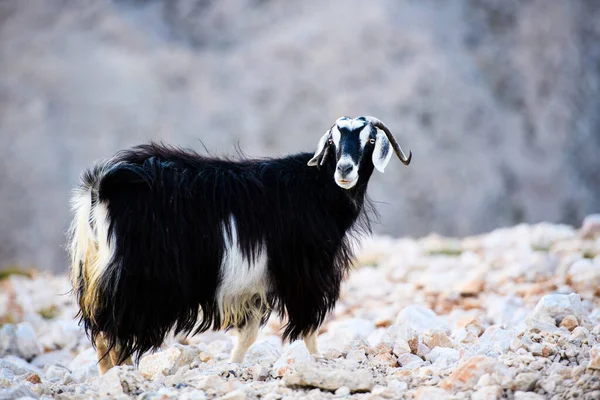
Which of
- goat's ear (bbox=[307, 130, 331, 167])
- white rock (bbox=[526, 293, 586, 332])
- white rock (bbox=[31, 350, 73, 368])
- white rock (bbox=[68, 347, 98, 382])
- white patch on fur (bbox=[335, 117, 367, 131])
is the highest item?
white patch on fur (bbox=[335, 117, 367, 131])

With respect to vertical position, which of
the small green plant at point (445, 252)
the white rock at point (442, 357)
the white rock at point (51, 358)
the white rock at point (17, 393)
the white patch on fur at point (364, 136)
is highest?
the white patch on fur at point (364, 136)

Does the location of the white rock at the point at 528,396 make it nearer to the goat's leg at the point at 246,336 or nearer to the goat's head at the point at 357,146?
the goat's head at the point at 357,146

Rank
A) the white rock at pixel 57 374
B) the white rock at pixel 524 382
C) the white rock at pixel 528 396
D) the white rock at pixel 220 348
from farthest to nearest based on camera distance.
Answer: the white rock at pixel 220 348 < the white rock at pixel 57 374 < the white rock at pixel 524 382 < the white rock at pixel 528 396

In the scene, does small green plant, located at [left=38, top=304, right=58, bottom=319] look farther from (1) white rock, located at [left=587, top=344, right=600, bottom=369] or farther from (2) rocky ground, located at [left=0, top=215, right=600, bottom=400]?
(1) white rock, located at [left=587, top=344, right=600, bottom=369]

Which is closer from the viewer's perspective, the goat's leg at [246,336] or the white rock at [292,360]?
the white rock at [292,360]

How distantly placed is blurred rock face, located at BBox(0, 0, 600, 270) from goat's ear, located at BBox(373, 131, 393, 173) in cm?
1698

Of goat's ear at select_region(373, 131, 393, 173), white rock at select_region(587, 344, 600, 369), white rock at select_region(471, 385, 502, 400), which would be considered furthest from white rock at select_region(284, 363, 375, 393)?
goat's ear at select_region(373, 131, 393, 173)

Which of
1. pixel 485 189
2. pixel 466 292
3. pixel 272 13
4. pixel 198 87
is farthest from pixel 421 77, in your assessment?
pixel 466 292

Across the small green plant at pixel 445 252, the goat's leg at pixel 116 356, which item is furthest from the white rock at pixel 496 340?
the small green plant at pixel 445 252

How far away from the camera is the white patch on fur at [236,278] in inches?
185

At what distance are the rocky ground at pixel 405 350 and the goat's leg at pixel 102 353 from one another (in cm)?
12

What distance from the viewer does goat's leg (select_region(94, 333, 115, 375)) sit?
4.66m

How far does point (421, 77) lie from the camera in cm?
2347

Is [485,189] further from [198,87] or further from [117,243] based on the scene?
[117,243]
